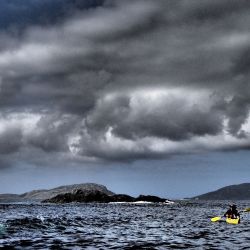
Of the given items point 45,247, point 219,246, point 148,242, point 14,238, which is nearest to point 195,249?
point 219,246

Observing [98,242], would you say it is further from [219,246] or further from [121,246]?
[219,246]

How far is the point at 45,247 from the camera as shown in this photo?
3516cm

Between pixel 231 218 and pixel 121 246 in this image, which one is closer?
pixel 121 246

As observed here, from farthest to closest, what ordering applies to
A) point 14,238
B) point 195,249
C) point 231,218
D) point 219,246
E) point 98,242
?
point 231,218 → point 14,238 → point 98,242 → point 219,246 → point 195,249

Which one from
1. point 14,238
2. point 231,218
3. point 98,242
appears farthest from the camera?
point 231,218

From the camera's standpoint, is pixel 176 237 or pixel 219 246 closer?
pixel 219 246

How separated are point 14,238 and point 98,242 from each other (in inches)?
357

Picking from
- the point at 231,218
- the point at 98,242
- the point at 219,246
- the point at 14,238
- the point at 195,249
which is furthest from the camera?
the point at 231,218

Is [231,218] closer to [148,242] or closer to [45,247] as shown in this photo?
[148,242]

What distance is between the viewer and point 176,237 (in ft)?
144

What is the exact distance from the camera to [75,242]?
38562 millimetres

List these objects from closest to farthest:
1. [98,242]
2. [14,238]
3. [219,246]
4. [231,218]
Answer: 1. [219,246]
2. [98,242]
3. [14,238]
4. [231,218]

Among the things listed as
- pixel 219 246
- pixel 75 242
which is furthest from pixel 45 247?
pixel 219 246

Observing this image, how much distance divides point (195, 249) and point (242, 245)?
6230 mm
